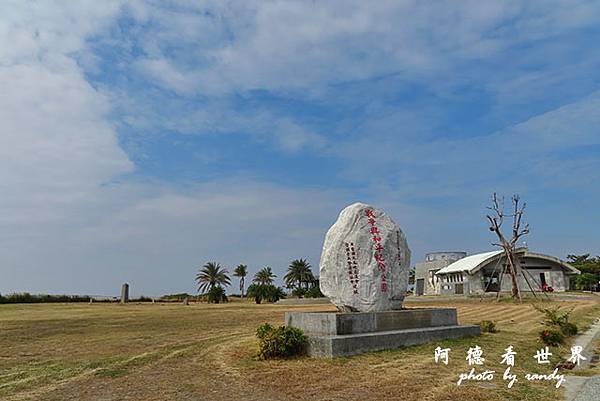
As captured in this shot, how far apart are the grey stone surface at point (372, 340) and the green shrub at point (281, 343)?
0.24 m

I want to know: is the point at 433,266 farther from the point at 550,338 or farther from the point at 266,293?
the point at 550,338

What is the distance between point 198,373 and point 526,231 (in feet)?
98.0

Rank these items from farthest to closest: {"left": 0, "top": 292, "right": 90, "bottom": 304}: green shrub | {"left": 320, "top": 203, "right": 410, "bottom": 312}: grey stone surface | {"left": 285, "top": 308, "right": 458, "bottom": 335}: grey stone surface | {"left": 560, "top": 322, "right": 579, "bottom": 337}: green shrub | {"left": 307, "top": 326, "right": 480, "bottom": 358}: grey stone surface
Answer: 1. {"left": 0, "top": 292, "right": 90, "bottom": 304}: green shrub
2. {"left": 560, "top": 322, "right": 579, "bottom": 337}: green shrub
3. {"left": 320, "top": 203, "right": 410, "bottom": 312}: grey stone surface
4. {"left": 285, "top": 308, "right": 458, "bottom": 335}: grey stone surface
5. {"left": 307, "top": 326, "right": 480, "bottom": 358}: grey stone surface

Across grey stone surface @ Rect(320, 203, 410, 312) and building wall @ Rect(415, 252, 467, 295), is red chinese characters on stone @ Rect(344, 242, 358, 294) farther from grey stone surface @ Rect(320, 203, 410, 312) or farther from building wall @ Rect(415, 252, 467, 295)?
building wall @ Rect(415, 252, 467, 295)

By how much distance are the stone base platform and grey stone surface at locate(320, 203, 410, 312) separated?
560 mm

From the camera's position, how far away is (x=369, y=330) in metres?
11.9

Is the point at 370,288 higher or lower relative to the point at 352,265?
lower

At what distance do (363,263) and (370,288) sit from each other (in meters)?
0.67

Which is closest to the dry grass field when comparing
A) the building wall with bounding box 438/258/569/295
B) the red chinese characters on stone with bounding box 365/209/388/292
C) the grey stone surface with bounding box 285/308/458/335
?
the grey stone surface with bounding box 285/308/458/335

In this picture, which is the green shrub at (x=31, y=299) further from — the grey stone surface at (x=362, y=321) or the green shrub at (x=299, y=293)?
the grey stone surface at (x=362, y=321)

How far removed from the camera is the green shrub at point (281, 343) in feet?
34.7

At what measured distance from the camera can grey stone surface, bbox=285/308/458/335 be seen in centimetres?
1140

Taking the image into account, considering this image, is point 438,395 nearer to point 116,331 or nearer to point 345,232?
point 345,232

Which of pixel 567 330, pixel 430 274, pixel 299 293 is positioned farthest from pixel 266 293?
pixel 567 330
